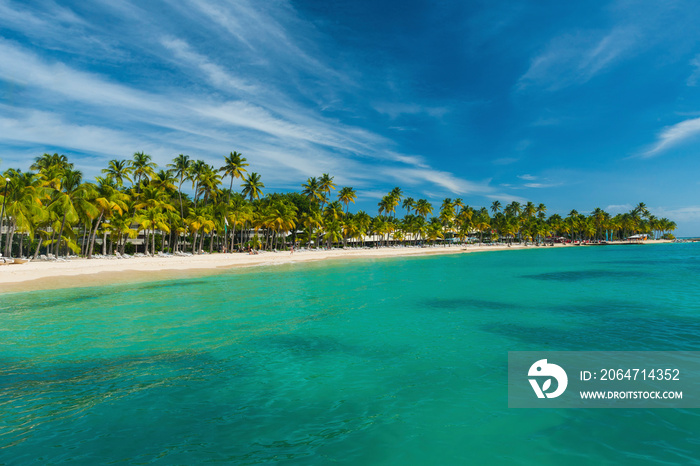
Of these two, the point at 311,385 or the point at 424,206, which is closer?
the point at 311,385

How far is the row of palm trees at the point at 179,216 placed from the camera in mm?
40156

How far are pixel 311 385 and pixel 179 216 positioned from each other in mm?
55884

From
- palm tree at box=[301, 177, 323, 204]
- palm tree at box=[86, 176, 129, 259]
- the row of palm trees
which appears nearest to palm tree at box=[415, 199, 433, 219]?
the row of palm trees

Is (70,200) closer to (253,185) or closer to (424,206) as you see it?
(253,185)

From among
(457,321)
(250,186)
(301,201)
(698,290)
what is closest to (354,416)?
(457,321)

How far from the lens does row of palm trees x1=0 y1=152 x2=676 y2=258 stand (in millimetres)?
40156

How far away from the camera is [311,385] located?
27.7 feet

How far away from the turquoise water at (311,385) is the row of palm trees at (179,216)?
2819 centimetres

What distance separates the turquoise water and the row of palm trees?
1110 inches

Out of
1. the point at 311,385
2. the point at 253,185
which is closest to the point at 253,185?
the point at 253,185

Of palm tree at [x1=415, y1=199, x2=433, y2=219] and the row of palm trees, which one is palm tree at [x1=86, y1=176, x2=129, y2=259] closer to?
the row of palm trees

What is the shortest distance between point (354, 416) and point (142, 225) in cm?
5145

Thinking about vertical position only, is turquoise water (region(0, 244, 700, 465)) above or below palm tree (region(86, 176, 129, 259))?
below

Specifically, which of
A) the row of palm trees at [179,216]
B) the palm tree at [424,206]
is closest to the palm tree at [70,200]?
the row of palm trees at [179,216]
